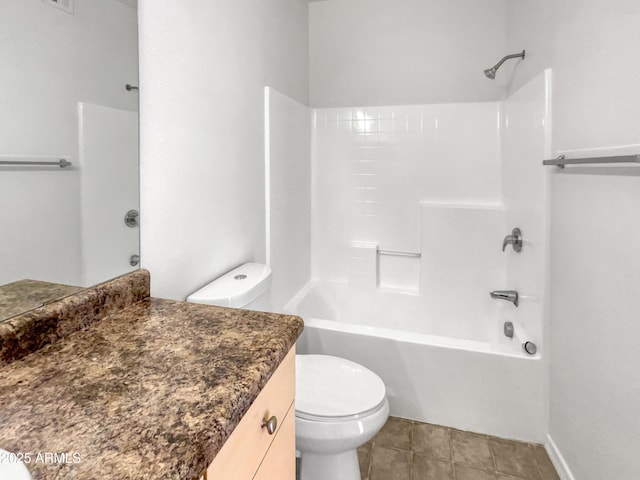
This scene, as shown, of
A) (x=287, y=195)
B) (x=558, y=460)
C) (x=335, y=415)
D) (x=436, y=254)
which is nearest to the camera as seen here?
(x=335, y=415)

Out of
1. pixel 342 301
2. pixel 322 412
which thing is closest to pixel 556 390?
pixel 322 412

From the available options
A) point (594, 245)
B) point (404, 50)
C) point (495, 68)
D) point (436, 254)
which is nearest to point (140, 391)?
point (594, 245)

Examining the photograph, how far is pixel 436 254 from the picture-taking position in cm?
257

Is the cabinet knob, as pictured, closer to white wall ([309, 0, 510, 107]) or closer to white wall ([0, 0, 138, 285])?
white wall ([0, 0, 138, 285])

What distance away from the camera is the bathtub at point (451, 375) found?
1.82 m

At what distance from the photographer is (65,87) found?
2.76 ft

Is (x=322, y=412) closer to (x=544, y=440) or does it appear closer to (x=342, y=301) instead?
(x=544, y=440)

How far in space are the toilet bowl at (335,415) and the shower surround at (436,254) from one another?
1.58 feet

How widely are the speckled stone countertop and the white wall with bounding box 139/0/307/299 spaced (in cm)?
32

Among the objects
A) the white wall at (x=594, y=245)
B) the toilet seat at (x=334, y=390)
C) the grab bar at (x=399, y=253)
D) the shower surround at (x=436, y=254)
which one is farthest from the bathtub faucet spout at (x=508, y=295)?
the toilet seat at (x=334, y=390)

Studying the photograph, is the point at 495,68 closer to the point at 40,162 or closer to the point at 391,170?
the point at 391,170

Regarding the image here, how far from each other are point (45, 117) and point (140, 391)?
1.96 feet

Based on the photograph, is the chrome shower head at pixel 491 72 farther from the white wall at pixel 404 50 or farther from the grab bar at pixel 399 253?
the grab bar at pixel 399 253

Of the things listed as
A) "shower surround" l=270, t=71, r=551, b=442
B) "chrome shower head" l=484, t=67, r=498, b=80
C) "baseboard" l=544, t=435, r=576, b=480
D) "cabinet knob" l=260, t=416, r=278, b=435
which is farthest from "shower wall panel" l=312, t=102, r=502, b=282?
"cabinet knob" l=260, t=416, r=278, b=435
